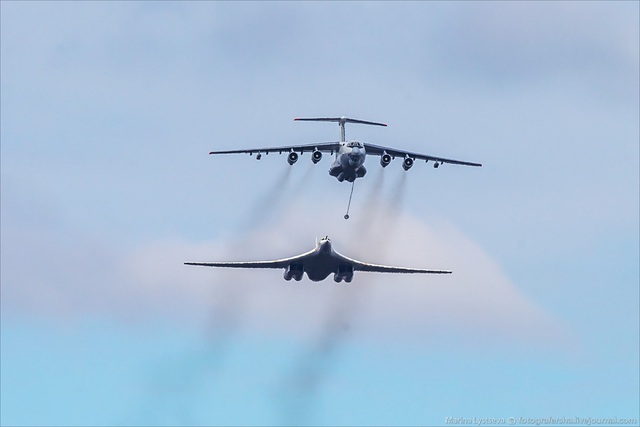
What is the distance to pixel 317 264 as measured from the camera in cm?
15062

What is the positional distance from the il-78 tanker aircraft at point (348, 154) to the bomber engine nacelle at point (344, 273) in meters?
8.11

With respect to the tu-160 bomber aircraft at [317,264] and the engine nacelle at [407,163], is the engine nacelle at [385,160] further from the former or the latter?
the tu-160 bomber aircraft at [317,264]

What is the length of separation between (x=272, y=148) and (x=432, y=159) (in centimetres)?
1275

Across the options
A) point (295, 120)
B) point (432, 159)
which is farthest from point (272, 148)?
point (432, 159)

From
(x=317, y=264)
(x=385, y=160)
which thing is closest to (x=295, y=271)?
(x=317, y=264)

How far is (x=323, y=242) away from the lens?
150m

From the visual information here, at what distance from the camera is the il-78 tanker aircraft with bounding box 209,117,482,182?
144750 mm

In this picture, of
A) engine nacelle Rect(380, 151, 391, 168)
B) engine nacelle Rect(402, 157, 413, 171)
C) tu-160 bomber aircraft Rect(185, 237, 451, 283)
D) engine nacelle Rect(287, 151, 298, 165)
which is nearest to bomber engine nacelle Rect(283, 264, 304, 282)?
tu-160 bomber aircraft Rect(185, 237, 451, 283)

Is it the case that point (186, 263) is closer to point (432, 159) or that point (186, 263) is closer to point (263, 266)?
point (263, 266)

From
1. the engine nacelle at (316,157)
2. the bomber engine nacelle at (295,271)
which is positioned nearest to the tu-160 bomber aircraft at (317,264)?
the bomber engine nacelle at (295,271)

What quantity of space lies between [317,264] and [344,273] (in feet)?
7.90

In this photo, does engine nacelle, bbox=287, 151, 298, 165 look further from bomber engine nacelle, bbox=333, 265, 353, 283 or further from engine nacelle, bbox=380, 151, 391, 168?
bomber engine nacelle, bbox=333, 265, 353, 283

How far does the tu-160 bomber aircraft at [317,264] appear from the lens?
492 ft

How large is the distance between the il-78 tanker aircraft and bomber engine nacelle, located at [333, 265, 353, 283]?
26.6ft
